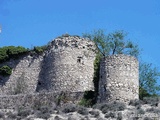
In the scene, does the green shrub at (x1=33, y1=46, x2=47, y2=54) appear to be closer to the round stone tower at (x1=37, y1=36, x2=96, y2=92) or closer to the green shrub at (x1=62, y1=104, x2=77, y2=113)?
the round stone tower at (x1=37, y1=36, x2=96, y2=92)

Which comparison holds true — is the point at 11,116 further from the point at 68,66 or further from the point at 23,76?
the point at 23,76

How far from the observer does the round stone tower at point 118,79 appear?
42.9m

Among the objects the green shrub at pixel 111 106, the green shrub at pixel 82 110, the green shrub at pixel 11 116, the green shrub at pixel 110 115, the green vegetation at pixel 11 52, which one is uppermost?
the green vegetation at pixel 11 52

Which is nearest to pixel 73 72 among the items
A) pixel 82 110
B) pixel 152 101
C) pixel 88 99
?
pixel 88 99

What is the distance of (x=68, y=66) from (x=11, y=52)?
5.95m

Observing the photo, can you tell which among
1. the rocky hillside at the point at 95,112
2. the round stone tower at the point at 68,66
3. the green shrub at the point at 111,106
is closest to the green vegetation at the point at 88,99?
the rocky hillside at the point at 95,112

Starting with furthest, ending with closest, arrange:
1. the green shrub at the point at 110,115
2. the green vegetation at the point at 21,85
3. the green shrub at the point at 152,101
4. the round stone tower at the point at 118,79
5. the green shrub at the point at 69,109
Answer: the green vegetation at the point at 21,85 < the round stone tower at the point at 118,79 < the green shrub at the point at 152,101 < the green shrub at the point at 69,109 < the green shrub at the point at 110,115

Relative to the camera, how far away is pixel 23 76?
164ft

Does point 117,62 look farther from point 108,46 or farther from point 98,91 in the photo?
point 108,46

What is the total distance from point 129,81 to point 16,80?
34.2 feet

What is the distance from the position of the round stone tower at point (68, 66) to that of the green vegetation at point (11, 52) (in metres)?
2.72

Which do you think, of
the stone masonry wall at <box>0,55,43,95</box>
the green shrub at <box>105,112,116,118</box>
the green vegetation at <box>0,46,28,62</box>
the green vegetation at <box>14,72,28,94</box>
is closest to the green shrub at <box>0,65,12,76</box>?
the stone masonry wall at <box>0,55,43,95</box>

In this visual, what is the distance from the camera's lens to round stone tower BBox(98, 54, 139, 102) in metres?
42.9

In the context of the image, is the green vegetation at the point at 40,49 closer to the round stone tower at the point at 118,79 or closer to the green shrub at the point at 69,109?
the round stone tower at the point at 118,79
